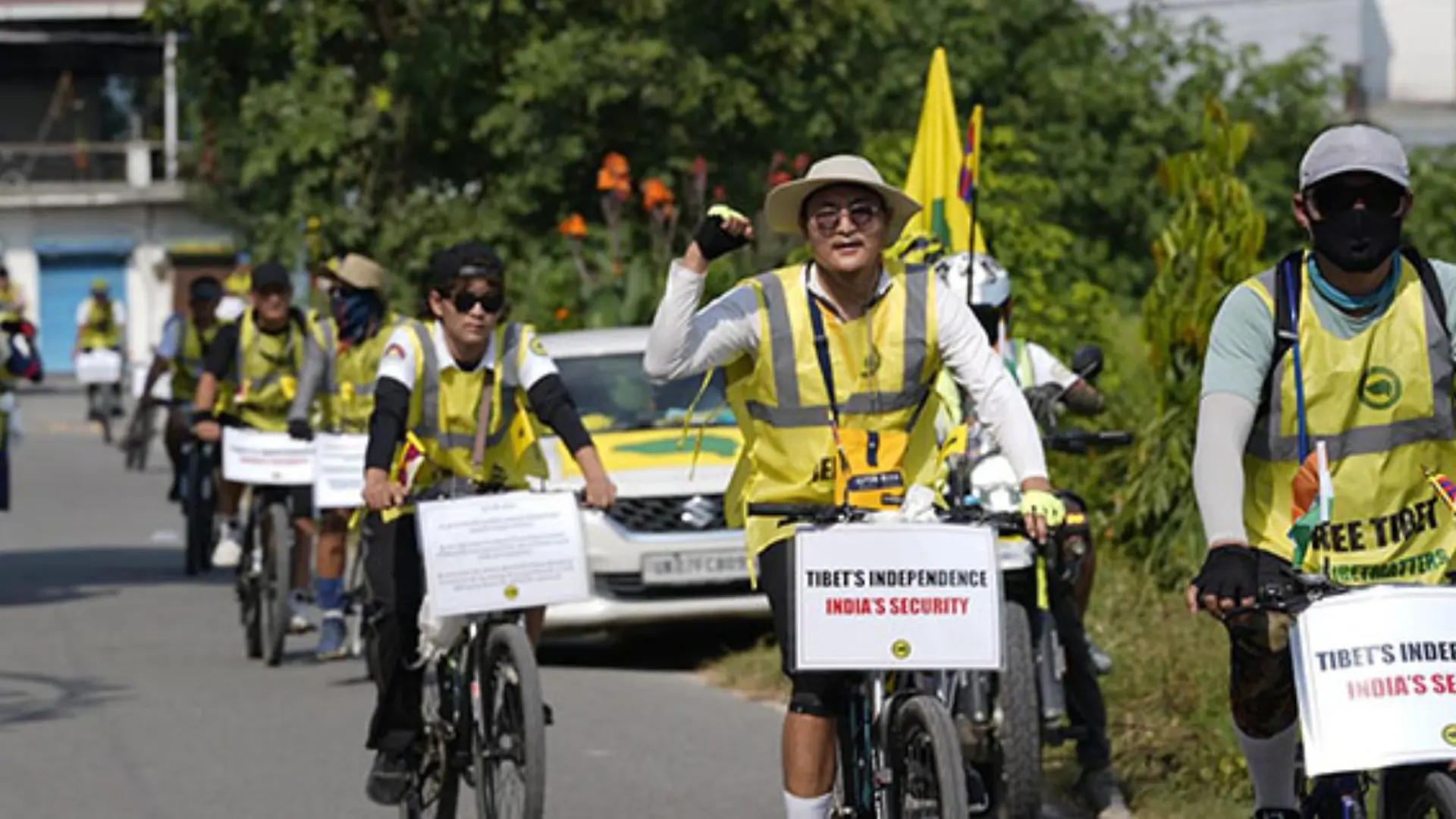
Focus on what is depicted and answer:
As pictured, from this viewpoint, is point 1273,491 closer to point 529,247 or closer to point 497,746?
point 497,746

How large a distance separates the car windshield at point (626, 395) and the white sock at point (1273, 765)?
8.41 metres

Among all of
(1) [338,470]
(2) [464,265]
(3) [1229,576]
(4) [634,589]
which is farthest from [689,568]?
(3) [1229,576]

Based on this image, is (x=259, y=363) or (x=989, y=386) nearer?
(x=989, y=386)

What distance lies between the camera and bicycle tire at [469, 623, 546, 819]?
28.0 ft

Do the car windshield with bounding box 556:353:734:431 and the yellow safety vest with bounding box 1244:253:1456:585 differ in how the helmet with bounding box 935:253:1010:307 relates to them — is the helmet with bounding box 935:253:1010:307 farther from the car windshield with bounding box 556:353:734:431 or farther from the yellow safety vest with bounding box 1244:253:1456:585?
the car windshield with bounding box 556:353:734:431

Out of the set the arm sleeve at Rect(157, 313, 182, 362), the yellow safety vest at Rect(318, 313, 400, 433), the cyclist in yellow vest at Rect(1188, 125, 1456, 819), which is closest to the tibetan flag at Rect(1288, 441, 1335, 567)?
the cyclist in yellow vest at Rect(1188, 125, 1456, 819)

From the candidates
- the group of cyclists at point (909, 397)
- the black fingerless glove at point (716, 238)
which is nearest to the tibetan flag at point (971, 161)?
the group of cyclists at point (909, 397)

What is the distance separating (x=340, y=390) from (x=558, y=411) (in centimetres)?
616

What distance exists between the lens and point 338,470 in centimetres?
1444

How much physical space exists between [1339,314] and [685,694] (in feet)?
23.9

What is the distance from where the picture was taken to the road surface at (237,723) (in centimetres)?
1071

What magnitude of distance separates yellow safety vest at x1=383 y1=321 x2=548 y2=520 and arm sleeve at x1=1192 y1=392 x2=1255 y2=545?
3.48 metres

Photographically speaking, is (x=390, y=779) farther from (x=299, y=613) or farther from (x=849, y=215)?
(x=299, y=613)

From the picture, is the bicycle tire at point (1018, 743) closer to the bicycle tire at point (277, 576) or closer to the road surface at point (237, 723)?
the road surface at point (237, 723)
